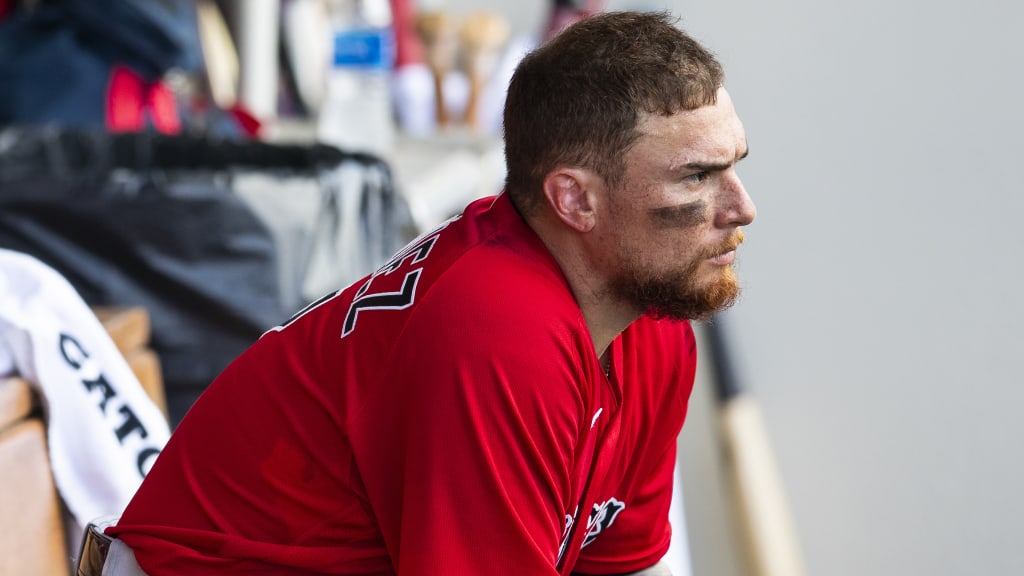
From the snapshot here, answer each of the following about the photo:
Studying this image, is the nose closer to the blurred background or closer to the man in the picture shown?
the man

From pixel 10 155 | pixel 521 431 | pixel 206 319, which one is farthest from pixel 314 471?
pixel 10 155

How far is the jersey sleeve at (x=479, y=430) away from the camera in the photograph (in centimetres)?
79

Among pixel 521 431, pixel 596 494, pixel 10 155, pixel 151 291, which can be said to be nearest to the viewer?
pixel 521 431

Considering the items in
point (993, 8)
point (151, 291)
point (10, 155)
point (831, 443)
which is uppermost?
point (993, 8)

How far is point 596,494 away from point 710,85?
356 mm


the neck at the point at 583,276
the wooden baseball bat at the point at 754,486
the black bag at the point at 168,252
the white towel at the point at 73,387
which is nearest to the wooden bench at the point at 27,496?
the white towel at the point at 73,387

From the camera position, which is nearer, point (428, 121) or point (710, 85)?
point (710, 85)

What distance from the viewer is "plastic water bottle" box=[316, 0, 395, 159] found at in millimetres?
2898

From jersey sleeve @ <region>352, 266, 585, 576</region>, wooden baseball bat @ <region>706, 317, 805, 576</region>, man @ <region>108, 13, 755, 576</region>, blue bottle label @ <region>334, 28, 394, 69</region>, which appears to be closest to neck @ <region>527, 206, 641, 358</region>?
man @ <region>108, 13, 755, 576</region>

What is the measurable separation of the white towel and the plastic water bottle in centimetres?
147

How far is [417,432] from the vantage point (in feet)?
2.65

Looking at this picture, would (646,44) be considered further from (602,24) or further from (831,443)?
(831,443)

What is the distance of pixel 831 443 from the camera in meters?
2.80

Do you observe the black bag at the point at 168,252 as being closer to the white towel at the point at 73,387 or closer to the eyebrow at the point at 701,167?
the white towel at the point at 73,387
